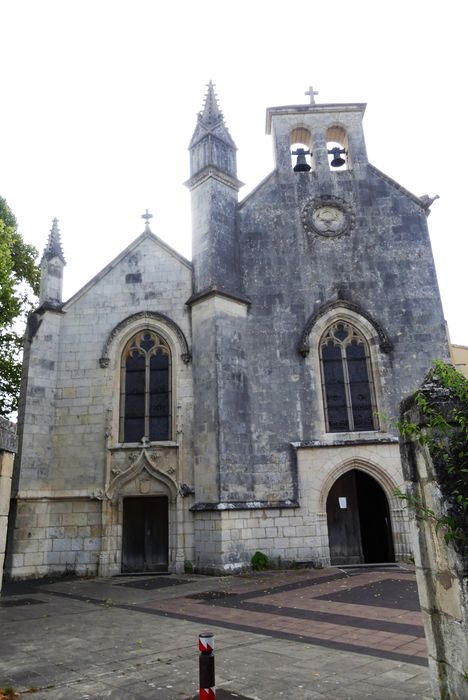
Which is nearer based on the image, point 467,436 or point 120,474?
point 467,436

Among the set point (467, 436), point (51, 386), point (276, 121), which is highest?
point (276, 121)

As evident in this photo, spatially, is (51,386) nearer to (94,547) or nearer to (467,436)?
(94,547)

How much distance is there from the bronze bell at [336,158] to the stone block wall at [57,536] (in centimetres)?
1247

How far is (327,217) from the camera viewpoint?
52.4 ft

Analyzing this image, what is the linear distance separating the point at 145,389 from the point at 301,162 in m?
8.79

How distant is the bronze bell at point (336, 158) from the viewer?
16812 mm

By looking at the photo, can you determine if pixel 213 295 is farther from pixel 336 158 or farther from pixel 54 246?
pixel 336 158

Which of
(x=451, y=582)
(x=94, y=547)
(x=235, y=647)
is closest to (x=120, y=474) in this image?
(x=94, y=547)

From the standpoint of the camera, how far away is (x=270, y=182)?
54.0 ft

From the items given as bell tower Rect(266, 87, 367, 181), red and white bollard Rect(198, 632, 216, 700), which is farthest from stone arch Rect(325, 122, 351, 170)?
red and white bollard Rect(198, 632, 216, 700)

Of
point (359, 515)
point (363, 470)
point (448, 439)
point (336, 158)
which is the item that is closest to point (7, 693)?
point (448, 439)

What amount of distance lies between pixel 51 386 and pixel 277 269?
7.23 m

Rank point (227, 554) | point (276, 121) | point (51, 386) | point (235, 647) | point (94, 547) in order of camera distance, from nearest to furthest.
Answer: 1. point (235, 647)
2. point (227, 554)
3. point (94, 547)
4. point (51, 386)
5. point (276, 121)

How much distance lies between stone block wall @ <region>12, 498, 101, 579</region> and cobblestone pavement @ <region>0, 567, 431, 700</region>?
215cm
